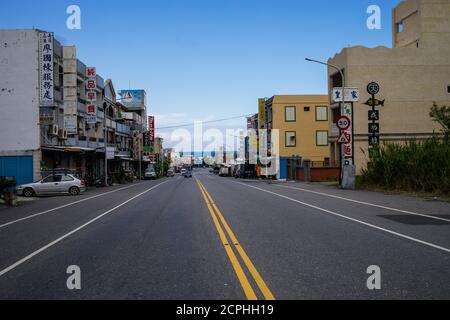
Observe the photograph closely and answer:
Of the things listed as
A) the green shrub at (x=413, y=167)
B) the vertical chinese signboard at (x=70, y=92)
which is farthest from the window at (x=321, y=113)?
the vertical chinese signboard at (x=70, y=92)

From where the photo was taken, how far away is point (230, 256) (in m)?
8.66

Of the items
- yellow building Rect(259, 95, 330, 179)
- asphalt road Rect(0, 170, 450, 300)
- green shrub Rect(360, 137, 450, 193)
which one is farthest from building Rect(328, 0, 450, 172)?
asphalt road Rect(0, 170, 450, 300)

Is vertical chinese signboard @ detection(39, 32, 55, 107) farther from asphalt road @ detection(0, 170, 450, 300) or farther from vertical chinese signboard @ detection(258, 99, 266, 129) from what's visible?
vertical chinese signboard @ detection(258, 99, 266, 129)

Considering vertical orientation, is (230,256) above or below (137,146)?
below

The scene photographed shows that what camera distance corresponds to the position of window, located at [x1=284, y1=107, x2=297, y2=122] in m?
71.4

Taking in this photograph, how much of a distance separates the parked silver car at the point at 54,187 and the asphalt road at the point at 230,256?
15.0 meters

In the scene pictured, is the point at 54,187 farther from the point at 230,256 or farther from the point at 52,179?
the point at 230,256

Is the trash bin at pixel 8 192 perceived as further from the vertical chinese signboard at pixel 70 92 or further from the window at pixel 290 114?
the window at pixel 290 114

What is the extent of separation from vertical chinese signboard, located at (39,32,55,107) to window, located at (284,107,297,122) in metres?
42.5

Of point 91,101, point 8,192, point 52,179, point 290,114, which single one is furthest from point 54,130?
point 290,114

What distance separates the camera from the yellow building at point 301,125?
7125 centimetres

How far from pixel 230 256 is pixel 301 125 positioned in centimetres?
6415

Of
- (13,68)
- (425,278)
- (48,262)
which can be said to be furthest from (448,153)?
(13,68)

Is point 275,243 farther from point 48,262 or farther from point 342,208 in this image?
point 342,208
